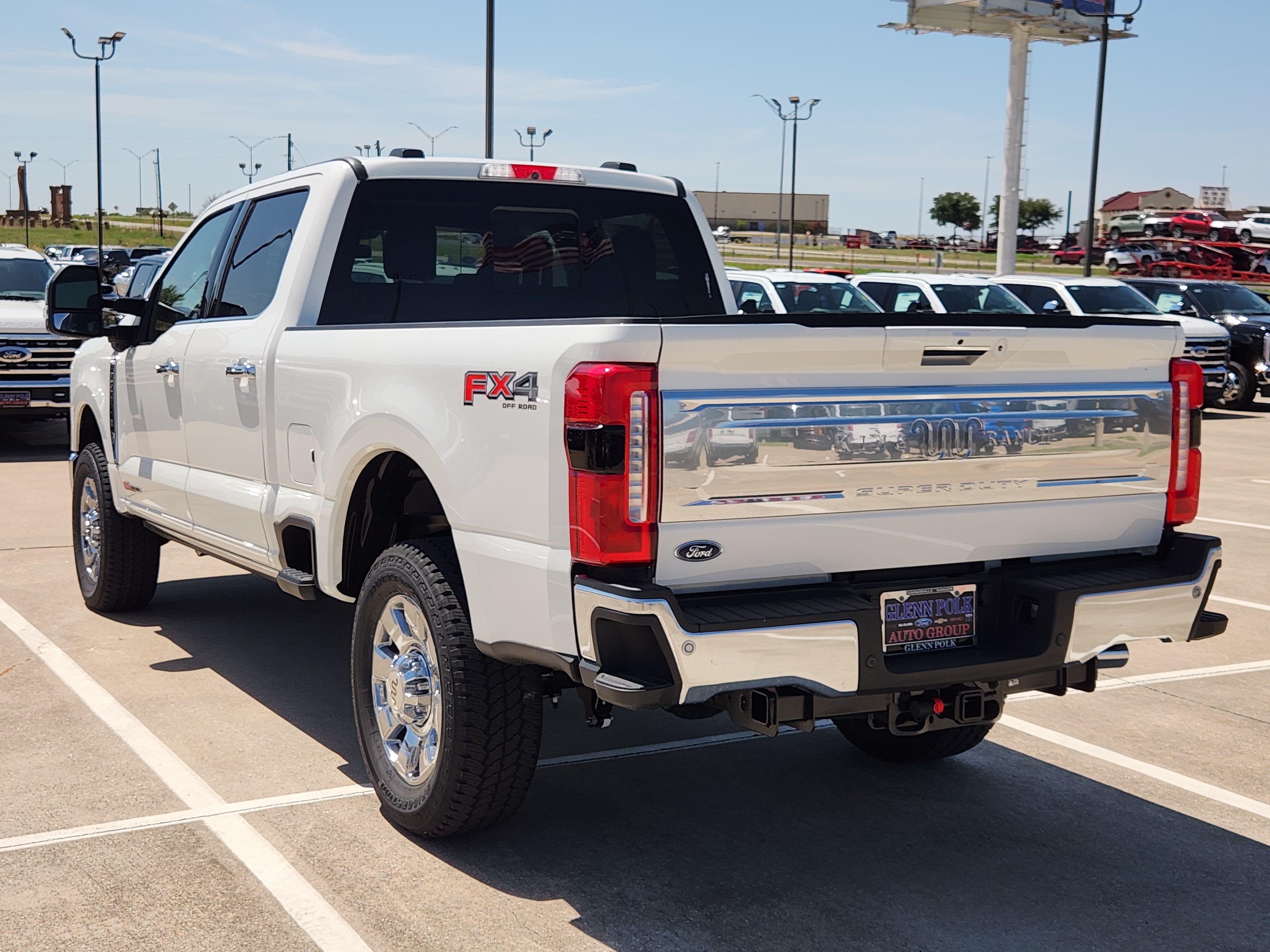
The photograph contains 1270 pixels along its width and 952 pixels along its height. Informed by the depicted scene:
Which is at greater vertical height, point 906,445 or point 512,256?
point 512,256

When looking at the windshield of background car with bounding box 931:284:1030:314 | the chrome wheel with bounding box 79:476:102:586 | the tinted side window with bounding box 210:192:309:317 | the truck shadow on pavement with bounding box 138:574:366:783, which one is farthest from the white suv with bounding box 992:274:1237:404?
the tinted side window with bounding box 210:192:309:317

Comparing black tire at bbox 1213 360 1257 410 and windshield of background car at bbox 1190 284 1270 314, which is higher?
windshield of background car at bbox 1190 284 1270 314

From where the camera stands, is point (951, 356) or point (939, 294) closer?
point (951, 356)

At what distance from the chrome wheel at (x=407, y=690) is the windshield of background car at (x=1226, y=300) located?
70.9ft

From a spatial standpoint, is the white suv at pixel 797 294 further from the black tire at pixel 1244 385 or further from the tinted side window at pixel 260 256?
the tinted side window at pixel 260 256

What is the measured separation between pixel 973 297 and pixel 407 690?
16.5 metres

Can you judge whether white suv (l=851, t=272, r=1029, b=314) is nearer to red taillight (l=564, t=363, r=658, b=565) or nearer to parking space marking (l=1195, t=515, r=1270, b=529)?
parking space marking (l=1195, t=515, r=1270, b=529)

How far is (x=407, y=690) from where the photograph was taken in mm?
4395

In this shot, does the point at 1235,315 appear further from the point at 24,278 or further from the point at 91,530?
the point at 91,530

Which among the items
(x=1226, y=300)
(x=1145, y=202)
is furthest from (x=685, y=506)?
(x=1145, y=202)

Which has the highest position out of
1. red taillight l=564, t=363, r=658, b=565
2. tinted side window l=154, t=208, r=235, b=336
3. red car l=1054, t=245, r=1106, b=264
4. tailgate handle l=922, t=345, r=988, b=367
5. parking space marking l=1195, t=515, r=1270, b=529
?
red car l=1054, t=245, r=1106, b=264

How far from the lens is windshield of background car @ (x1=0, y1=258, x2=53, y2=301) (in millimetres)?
17000

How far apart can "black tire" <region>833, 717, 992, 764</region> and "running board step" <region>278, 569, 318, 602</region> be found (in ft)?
6.59

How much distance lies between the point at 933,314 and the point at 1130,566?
3.38 feet
